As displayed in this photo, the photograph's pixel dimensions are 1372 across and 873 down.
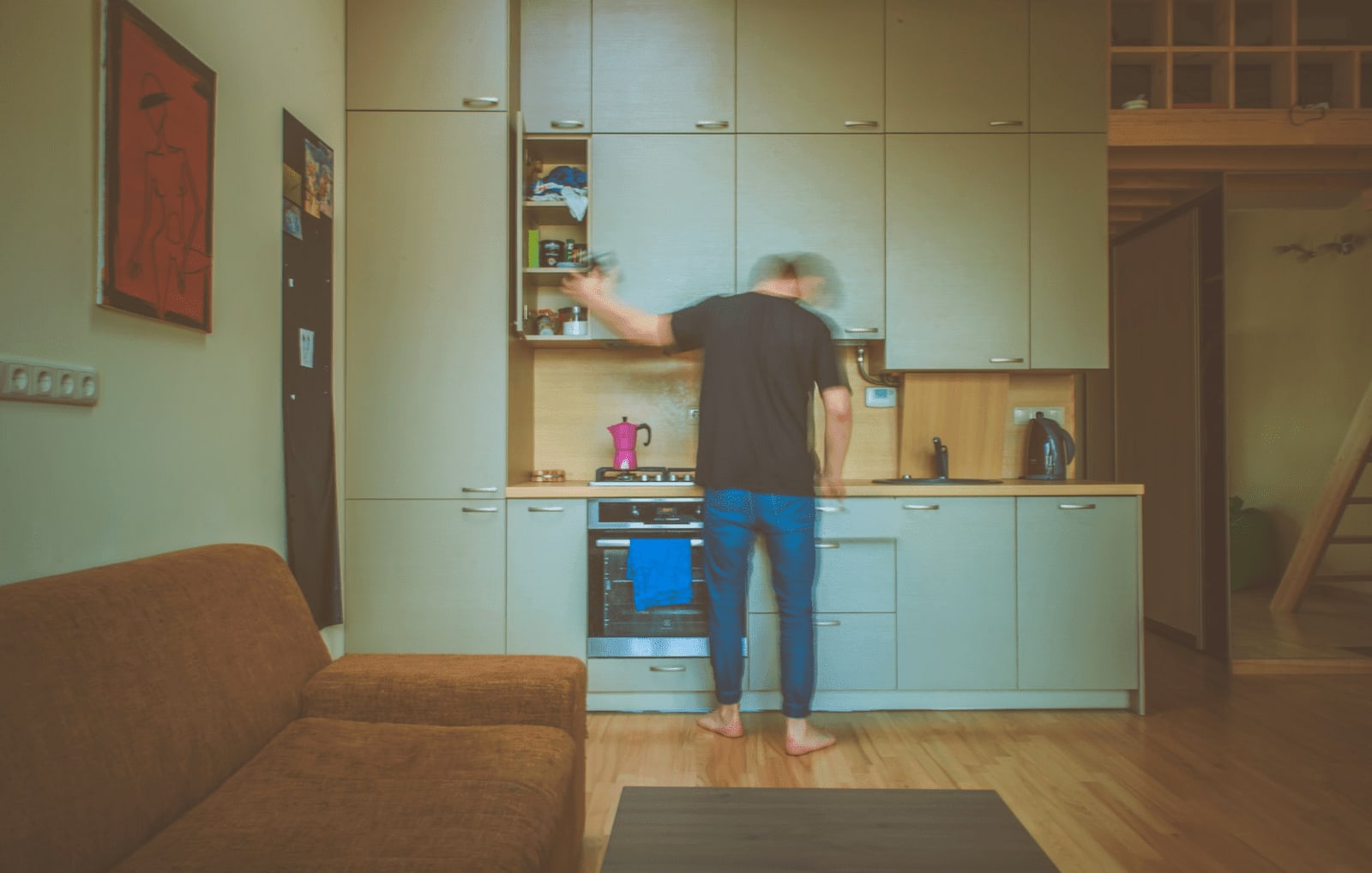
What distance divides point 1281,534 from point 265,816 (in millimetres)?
6910

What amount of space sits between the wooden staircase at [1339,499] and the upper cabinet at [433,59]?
4.53 m

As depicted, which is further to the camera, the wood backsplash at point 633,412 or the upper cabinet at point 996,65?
A: the wood backsplash at point 633,412

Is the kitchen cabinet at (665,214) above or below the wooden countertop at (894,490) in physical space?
above

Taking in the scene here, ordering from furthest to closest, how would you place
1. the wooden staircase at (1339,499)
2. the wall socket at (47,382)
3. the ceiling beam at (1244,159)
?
the wooden staircase at (1339,499) < the ceiling beam at (1244,159) < the wall socket at (47,382)

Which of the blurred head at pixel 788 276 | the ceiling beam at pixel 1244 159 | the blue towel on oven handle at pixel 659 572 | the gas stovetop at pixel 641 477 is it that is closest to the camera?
the blurred head at pixel 788 276

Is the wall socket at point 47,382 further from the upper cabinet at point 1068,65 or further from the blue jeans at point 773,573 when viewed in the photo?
the upper cabinet at point 1068,65

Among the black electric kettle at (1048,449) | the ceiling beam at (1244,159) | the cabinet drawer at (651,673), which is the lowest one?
the cabinet drawer at (651,673)

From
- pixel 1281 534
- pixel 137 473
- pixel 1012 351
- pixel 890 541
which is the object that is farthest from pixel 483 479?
pixel 1281 534

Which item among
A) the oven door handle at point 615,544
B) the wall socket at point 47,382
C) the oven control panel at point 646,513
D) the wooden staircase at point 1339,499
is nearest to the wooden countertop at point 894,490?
the oven control panel at point 646,513

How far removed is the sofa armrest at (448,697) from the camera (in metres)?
1.67

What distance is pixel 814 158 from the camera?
3.18 m

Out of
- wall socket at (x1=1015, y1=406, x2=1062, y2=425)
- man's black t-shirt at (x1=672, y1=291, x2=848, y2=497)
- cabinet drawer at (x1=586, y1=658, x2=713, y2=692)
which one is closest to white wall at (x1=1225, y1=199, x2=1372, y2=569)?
wall socket at (x1=1015, y1=406, x2=1062, y2=425)

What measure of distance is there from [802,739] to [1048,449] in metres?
1.68

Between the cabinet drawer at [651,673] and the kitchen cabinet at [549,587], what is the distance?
0.39 feet
